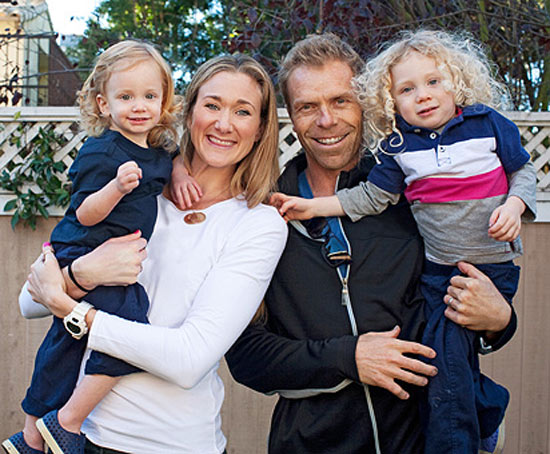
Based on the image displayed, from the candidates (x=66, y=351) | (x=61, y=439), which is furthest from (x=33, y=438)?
(x=66, y=351)

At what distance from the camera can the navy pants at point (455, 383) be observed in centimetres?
191

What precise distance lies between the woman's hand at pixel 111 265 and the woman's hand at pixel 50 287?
0.21 ft

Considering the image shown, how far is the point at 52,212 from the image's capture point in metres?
4.06

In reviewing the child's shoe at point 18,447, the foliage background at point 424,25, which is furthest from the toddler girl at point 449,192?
the foliage background at point 424,25

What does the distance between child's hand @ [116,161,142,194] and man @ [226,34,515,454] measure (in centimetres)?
58

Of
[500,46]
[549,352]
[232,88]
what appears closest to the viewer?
[232,88]

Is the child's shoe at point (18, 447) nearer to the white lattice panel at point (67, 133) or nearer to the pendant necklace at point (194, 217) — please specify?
the pendant necklace at point (194, 217)

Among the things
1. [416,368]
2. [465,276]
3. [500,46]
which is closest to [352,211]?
[465,276]

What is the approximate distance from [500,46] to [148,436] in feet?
13.8

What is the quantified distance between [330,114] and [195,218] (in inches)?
25.9

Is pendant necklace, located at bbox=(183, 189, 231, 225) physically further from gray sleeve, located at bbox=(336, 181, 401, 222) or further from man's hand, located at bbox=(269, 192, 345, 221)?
gray sleeve, located at bbox=(336, 181, 401, 222)

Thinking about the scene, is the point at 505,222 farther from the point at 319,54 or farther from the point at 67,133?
the point at 67,133

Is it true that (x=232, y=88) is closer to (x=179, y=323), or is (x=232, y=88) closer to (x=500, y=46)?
(x=179, y=323)

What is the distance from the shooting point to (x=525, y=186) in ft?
6.50
